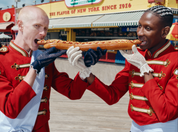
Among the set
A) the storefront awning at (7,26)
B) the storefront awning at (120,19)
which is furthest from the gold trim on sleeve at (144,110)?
the storefront awning at (7,26)

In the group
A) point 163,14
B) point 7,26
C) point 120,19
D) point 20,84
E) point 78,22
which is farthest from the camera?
point 7,26

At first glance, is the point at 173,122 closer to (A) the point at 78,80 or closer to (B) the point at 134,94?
(B) the point at 134,94

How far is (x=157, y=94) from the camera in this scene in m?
1.93

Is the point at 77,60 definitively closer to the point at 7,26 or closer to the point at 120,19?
the point at 120,19

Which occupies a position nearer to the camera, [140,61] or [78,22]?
[140,61]

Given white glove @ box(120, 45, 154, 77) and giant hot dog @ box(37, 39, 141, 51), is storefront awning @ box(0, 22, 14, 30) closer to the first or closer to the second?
giant hot dog @ box(37, 39, 141, 51)

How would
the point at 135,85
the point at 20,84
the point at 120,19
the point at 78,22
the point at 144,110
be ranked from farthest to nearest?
the point at 78,22 → the point at 120,19 → the point at 135,85 → the point at 144,110 → the point at 20,84

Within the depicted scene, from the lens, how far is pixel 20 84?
6.20 feet

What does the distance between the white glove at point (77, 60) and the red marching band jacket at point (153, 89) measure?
16 cm

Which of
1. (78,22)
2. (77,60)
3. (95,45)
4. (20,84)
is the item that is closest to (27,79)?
(20,84)

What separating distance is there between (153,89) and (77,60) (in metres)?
0.78

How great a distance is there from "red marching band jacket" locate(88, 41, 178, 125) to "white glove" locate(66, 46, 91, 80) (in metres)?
0.16

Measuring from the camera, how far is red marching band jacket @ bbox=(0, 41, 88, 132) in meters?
1.84

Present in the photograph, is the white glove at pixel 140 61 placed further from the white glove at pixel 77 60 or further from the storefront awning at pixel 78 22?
the storefront awning at pixel 78 22
